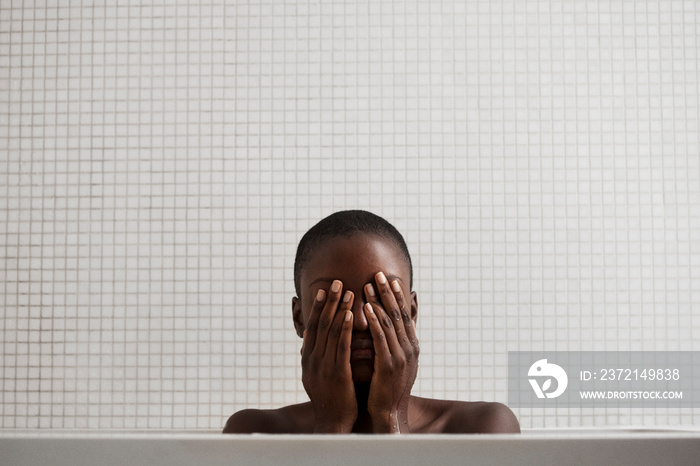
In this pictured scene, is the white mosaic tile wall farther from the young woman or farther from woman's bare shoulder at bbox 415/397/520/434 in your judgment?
the young woman

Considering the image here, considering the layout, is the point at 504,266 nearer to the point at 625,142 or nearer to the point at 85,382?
the point at 625,142

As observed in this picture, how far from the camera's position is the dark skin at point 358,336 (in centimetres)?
77

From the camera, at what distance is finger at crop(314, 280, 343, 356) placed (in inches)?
29.9

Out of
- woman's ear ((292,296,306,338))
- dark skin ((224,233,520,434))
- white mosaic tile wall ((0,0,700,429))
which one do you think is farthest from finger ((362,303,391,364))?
white mosaic tile wall ((0,0,700,429))

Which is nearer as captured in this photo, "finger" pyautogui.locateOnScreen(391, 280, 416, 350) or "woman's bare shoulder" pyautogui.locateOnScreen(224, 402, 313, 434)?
"finger" pyautogui.locateOnScreen(391, 280, 416, 350)

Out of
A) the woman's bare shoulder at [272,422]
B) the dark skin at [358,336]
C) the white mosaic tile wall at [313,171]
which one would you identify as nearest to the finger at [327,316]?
the dark skin at [358,336]

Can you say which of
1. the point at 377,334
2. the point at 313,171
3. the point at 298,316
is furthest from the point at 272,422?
the point at 313,171

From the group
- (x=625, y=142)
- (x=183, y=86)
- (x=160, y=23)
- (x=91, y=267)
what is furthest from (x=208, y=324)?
(x=625, y=142)

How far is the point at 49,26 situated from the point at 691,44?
1.21m

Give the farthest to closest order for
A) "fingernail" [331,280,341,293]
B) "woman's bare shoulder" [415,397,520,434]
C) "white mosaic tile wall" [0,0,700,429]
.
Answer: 1. "white mosaic tile wall" [0,0,700,429]
2. "woman's bare shoulder" [415,397,520,434]
3. "fingernail" [331,280,341,293]

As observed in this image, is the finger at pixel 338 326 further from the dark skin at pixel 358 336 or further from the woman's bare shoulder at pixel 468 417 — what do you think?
the woman's bare shoulder at pixel 468 417

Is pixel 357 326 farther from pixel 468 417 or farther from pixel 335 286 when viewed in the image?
pixel 468 417

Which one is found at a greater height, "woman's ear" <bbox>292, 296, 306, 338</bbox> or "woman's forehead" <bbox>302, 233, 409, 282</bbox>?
"woman's forehead" <bbox>302, 233, 409, 282</bbox>

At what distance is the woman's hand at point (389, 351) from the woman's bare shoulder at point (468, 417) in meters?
0.12
